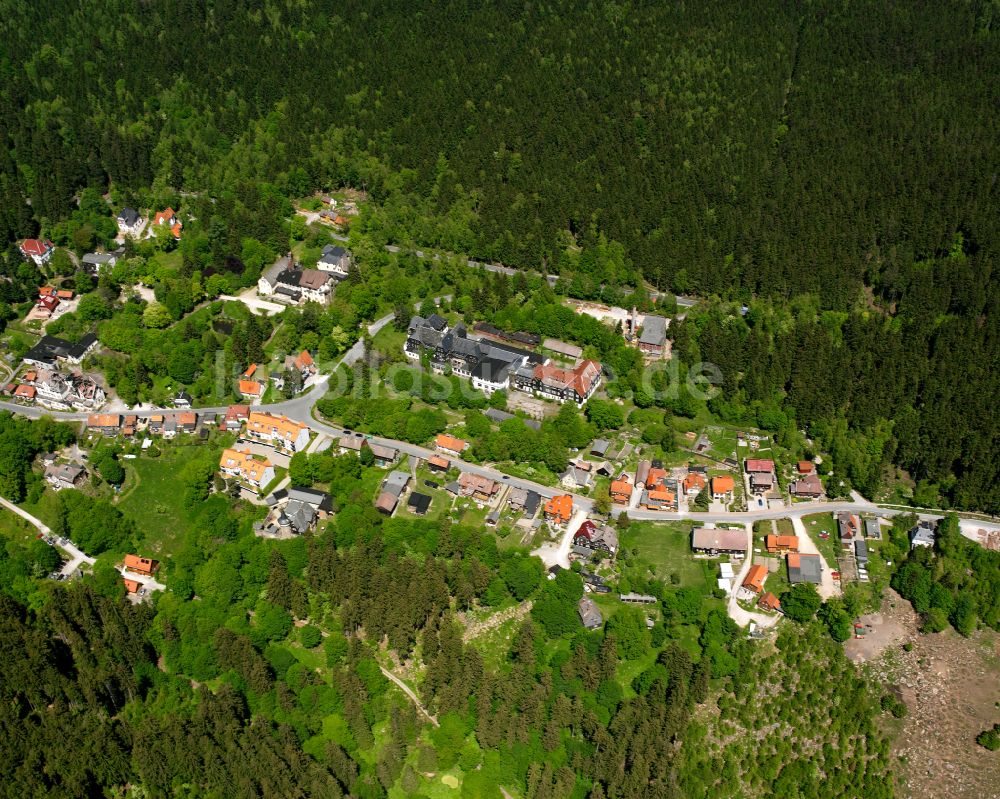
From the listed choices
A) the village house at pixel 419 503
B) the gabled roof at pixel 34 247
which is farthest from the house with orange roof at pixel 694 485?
the gabled roof at pixel 34 247

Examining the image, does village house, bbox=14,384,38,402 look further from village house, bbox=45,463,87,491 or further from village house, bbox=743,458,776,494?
village house, bbox=743,458,776,494

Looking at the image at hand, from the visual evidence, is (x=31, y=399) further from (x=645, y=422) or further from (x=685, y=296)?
(x=685, y=296)

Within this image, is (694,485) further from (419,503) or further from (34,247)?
(34,247)

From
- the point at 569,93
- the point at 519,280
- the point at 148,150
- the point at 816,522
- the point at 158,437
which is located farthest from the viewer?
the point at 569,93

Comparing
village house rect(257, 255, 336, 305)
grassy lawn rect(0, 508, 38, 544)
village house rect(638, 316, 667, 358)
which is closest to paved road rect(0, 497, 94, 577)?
grassy lawn rect(0, 508, 38, 544)

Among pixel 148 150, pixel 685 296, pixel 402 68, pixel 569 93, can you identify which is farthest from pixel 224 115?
pixel 685 296

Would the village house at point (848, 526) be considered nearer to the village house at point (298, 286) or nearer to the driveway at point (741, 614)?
the driveway at point (741, 614)
